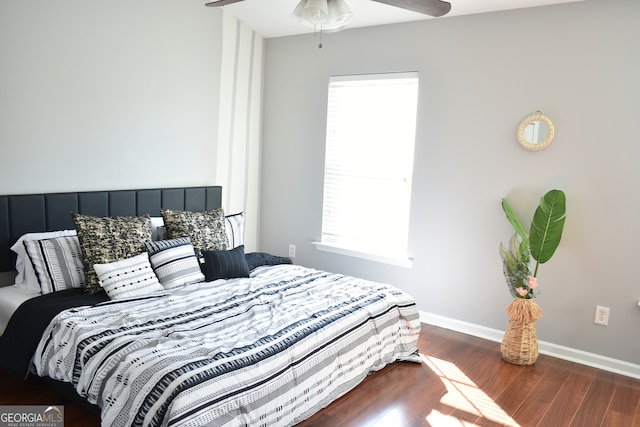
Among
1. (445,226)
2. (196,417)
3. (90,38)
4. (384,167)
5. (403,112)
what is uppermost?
(90,38)

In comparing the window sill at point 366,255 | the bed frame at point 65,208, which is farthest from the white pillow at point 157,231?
the window sill at point 366,255

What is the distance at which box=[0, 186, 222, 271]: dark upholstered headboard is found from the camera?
10.1 ft

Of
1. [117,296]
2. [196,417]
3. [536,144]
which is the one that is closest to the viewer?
[196,417]

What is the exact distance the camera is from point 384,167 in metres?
4.32

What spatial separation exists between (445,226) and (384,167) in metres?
0.73

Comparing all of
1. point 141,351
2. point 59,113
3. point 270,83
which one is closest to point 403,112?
point 270,83

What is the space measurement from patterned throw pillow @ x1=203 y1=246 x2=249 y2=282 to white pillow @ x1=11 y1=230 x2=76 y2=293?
0.98 meters

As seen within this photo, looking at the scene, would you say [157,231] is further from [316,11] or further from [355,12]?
[355,12]

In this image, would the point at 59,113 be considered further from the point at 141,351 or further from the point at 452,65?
the point at 452,65

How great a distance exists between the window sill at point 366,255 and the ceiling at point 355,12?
1939mm

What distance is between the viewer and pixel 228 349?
2318mm

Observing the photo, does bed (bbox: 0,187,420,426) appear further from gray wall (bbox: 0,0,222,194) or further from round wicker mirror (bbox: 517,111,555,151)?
round wicker mirror (bbox: 517,111,555,151)

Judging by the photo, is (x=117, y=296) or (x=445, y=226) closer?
(x=117, y=296)

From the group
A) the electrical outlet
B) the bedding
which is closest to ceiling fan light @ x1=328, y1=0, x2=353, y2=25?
the bedding
